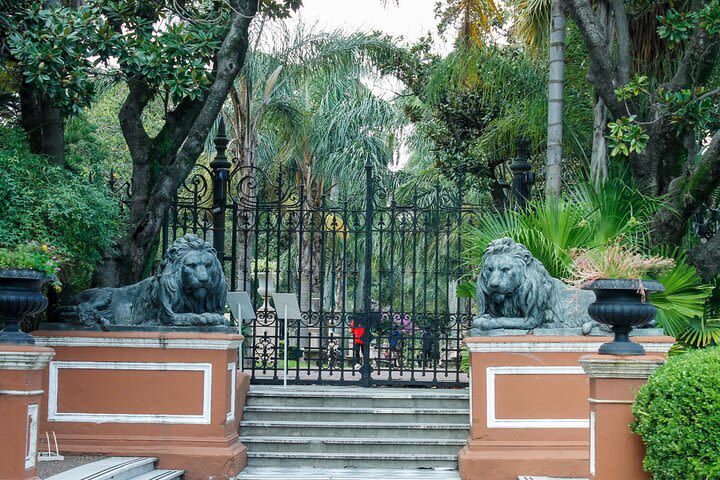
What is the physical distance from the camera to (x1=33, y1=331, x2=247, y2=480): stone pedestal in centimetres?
940

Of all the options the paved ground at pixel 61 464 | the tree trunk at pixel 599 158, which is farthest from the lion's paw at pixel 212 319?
the tree trunk at pixel 599 158

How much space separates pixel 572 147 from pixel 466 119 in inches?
132

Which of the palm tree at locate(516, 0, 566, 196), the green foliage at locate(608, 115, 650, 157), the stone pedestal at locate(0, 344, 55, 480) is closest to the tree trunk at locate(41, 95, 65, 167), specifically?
the stone pedestal at locate(0, 344, 55, 480)

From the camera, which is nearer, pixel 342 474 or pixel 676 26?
pixel 342 474

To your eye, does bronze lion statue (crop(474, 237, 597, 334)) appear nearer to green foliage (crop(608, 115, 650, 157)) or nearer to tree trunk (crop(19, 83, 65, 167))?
green foliage (crop(608, 115, 650, 157))

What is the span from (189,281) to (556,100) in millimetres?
5832

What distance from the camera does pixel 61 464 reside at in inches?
336

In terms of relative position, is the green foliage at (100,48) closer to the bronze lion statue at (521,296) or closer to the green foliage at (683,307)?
the bronze lion statue at (521,296)

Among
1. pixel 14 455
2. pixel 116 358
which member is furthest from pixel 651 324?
pixel 14 455

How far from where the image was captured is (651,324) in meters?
9.36

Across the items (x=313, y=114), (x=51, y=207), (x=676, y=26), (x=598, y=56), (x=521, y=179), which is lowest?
(x=51, y=207)

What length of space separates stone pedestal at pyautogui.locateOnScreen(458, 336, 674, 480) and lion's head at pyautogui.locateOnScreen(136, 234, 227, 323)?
280 cm

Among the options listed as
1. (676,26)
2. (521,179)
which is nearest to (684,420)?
(676,26)

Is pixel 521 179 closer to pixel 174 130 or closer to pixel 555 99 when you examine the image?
pixel 555 99
